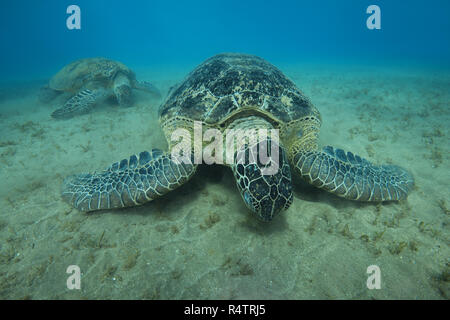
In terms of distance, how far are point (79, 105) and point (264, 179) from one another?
27.9ft

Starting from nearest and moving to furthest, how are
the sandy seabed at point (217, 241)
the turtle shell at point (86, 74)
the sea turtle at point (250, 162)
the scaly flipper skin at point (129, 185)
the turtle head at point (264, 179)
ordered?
1. the sandy seabed at point (217, 241)
2. the turtle head at point (264, 179)
3. the sea turtle at point (250, 162)
4. the scaly flipper skin at point (129, 185)
5. the turtle shell at point (86, 74)

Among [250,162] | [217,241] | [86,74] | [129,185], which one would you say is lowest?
[217,241]

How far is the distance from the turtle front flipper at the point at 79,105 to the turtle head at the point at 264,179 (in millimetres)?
7857

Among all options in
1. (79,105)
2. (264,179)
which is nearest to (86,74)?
(79,105)

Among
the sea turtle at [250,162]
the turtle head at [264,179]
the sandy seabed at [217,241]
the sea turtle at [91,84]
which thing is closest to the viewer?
the sandy seabed at [217,241]

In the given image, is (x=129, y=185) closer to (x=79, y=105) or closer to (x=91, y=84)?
(x=79, y=105)

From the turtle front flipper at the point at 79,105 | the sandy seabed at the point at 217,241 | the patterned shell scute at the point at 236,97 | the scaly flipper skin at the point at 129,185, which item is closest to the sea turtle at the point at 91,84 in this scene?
the turtle front flipper at the point at 79,105

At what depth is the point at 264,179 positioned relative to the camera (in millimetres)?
2611

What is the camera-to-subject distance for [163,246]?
276 centimetres

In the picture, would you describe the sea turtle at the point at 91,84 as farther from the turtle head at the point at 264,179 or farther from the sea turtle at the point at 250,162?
the turtle head at the point at 264,179

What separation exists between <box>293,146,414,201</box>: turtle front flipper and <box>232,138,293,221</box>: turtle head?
0.73m

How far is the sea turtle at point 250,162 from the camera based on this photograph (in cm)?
278

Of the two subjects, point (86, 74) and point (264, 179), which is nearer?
point (264, 179)
